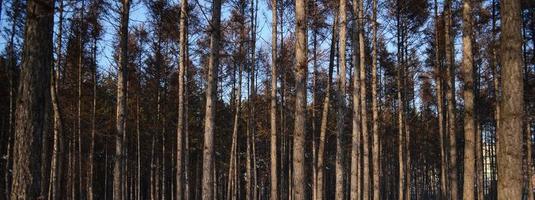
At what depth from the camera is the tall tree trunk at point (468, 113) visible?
8.84 m

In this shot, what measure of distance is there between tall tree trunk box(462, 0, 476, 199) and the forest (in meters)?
0.02

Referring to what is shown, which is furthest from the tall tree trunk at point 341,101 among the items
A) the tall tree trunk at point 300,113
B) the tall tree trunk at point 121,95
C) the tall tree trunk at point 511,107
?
the tall tree trunk at point 511,107

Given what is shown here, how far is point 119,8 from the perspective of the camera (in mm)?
10648

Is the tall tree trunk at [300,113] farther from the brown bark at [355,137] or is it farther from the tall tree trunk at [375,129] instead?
the tall tree trunk at [375,129]

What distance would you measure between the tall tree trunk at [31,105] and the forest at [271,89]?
0.05 feet

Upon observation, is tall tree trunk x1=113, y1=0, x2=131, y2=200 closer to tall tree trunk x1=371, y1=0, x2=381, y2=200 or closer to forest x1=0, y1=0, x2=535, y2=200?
forest x1=0, y1=0, x2=535, y2=200

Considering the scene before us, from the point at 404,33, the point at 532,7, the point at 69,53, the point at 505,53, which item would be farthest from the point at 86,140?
the point at 505,53

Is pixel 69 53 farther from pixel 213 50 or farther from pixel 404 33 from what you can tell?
pixel 404 33

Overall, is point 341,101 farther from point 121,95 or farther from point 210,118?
point 121,95

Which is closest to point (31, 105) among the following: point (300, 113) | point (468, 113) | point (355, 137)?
point (300, 113)

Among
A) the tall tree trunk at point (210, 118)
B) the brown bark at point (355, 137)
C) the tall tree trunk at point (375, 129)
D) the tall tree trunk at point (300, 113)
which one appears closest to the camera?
the tall tree trunk at point (300, 113)

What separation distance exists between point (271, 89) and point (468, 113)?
27.9 feet

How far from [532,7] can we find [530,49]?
178 cm

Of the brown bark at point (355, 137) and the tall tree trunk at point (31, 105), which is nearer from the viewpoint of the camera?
the tall tree trunk at point (31, 105)
